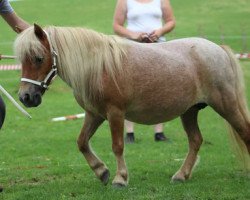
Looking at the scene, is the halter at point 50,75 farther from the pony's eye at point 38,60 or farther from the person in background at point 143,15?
the person in background at point 143,15

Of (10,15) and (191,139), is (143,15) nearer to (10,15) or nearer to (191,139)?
(191,139)

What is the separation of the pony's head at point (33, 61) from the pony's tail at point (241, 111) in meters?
2.11

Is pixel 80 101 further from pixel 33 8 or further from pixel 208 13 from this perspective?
pixel 33 8

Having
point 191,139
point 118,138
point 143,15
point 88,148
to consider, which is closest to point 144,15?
point 143,15

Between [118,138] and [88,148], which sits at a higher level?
[118,138]

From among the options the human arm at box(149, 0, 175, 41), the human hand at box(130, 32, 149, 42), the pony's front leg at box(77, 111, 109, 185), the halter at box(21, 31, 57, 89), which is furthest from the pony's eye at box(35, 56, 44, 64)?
the human arm at box(149, 0, 175, 41)

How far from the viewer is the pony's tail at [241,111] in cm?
644

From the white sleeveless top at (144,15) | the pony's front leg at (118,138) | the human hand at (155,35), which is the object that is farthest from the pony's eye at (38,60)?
the white sleeveless top at (144,15)

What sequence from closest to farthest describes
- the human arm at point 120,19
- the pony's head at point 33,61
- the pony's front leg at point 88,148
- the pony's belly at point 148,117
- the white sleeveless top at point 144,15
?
the pony's head at point 33,61, the pony's belly at point 148,117, the pony's front leg at point 88,148, the human arm at point 120,19, the white sleeveless top at point 144,15

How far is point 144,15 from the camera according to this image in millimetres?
8445

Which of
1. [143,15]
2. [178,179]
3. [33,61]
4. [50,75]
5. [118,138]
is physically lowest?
[178,179]

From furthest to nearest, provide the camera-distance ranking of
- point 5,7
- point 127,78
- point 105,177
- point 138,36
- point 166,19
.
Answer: point 166,19, point 138,36, point 5,7, point 105,177, point 127,78

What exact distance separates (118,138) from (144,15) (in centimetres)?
317

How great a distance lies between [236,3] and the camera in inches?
1829
